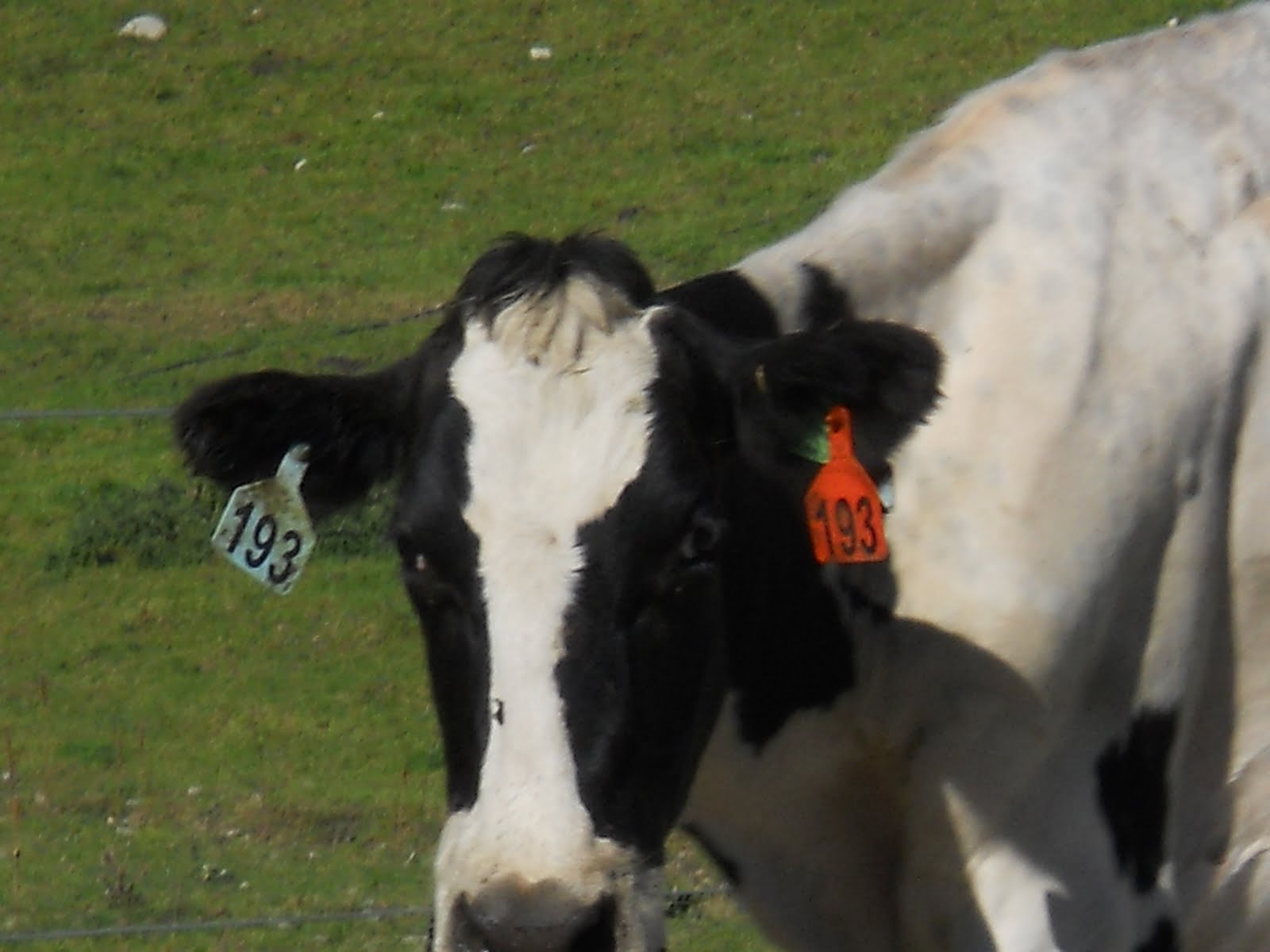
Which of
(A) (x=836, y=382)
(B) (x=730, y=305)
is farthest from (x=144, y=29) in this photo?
(A) (x=836, y=382)

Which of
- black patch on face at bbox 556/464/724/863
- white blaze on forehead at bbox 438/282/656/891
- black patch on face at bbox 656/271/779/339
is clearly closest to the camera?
white blaze on forehead at bbox 438/282/656/891

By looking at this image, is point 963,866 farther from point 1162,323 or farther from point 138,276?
point 138,276

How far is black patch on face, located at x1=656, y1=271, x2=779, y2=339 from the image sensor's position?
4.72 meters

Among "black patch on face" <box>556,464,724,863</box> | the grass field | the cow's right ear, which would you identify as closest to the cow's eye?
"black patch on face" <box>556,464,724,863</box>

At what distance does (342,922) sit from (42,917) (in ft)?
3.05

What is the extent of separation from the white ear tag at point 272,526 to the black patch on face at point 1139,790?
1.59 m

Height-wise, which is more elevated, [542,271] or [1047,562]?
[542,271]

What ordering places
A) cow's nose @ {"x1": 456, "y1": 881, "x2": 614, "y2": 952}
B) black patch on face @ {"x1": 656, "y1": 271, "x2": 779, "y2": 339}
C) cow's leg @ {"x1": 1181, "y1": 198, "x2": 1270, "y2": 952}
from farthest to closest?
cow's leg @ {"x1": 1181, "y1": 198, "x2": 1270, "y2": 952}
black patch on face @ {"x1": 656, "y1": 271, "x2": 779, "y2": 339}
cow's nose @ {"x1": 456, "y1": 881, "x2": 614, "y2": 952}

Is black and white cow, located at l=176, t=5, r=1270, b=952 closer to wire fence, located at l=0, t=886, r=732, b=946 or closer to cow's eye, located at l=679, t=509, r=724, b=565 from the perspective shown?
cow's eye, located at l=679, t=509, r=724, b=565

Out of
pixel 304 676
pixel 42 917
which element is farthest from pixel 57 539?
pixel 42 917

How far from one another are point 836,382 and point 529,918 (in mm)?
1156

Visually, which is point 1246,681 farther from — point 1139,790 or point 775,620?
point 775,620

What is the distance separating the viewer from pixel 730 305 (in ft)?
15.6

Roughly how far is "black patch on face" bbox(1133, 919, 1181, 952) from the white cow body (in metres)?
0.02
